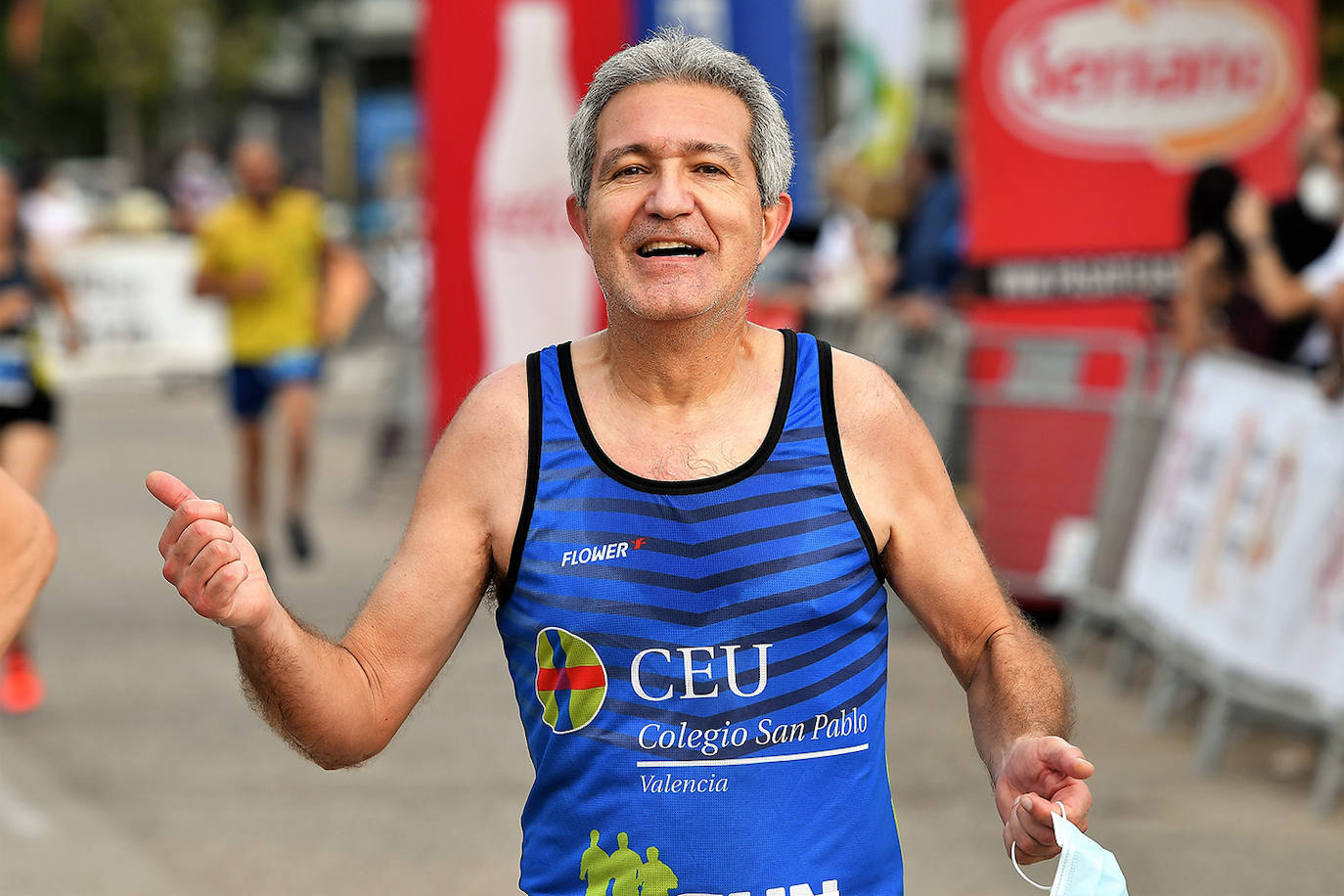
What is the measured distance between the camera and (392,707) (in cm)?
264

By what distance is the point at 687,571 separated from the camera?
8.25 feet

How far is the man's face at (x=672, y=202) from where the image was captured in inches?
98.9

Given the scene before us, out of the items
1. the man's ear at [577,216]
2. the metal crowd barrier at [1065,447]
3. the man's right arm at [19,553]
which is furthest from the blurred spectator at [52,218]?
the man's ear at [577,216]

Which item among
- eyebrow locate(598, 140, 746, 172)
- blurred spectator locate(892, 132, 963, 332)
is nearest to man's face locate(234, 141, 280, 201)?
blurred spectator locate(892, 132, 963, 332)

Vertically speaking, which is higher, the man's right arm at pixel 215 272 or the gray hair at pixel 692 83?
the gray hair at pixel 692 83

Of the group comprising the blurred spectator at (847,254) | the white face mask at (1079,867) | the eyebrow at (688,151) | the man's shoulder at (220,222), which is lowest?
the blurred spectator at (847,254)

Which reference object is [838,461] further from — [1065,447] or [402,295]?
[402,295]

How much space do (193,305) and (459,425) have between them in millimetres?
21851

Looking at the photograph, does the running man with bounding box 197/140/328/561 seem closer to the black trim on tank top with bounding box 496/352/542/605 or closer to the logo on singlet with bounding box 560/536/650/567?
the black trim on tank top with bounding box 496/352/542/605

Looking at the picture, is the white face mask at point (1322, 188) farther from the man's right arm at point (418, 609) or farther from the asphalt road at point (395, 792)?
the man's right arm at point (418, 609)

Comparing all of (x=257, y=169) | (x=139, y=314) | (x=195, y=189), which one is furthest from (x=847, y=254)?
(x=195, y=189)

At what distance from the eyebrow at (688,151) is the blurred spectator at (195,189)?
962 inches

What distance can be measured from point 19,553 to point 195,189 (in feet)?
101

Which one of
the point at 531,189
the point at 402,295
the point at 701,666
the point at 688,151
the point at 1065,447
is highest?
the point at 688,151
